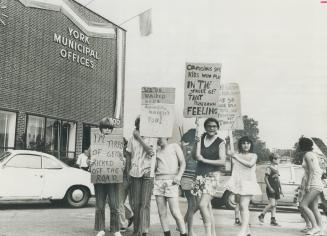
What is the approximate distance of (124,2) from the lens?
8906 mm

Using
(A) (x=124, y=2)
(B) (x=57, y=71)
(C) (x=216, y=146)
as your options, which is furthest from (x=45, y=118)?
(C) (x=216, y=146)

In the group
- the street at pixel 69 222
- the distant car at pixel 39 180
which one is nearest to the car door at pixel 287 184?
the street at pixel 69 222

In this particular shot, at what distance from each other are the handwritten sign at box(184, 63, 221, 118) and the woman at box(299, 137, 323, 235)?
162 centimetres

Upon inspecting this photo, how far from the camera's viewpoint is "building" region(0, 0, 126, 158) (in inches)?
574

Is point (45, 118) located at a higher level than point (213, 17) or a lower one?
lower

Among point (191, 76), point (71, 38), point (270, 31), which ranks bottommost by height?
point (191, 76)

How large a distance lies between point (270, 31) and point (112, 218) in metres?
4.04

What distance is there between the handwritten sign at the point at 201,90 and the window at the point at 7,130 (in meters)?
8.63

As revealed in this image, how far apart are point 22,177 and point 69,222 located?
7.56 feet

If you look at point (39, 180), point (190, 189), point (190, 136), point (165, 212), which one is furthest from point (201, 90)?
point (39, 180)

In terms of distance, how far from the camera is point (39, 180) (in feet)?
34.4

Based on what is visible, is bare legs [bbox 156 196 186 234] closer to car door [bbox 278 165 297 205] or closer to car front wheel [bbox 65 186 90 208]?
car front wheel [bbox 65 186 90 208]

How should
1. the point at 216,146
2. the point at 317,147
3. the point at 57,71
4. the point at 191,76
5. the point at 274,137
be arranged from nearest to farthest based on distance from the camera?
the point at 216,146, the point at 191,76, the point at 317,147, the point at 274,137, the point at 57,71

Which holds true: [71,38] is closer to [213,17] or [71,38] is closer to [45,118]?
[45,118]
